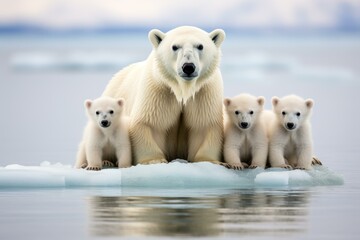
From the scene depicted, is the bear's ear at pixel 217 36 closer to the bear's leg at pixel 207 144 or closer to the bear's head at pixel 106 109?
the bear's leg at pixel 207 144

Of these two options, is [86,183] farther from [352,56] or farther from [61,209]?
[352,56]

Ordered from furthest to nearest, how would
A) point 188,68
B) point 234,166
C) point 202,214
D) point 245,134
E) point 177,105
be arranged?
point 177,105
point 245,134
point 234,166
point 188,68
point 202,214

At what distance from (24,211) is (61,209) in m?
0.32

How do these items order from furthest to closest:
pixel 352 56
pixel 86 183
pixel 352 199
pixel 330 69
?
1. pixel 352 56
2. pixel 330 69
3. pixel 86 183
4. pixel 352 199

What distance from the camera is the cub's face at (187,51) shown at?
1195 cm

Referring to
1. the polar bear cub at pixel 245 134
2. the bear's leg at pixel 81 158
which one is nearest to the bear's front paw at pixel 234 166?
the polar bear cub at pixel 245 134

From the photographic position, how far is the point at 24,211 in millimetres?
10273

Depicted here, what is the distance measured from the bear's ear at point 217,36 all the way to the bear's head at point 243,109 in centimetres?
61

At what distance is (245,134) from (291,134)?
0.50 m


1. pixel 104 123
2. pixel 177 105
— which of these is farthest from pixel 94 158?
pixel 177 105

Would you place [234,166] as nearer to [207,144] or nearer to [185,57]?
[207,144]

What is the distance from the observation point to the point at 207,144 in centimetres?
1262

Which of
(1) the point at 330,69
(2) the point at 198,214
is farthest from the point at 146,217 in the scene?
(1) the point at 330,69

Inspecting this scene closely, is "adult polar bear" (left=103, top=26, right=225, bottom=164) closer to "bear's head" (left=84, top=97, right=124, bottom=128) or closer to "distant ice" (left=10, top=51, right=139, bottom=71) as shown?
"bear's head" (left=84, top=97, right=124, bottom=128)
